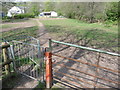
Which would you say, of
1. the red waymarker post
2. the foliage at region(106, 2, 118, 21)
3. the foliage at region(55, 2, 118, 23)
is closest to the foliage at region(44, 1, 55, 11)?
the foliage at region(55, 2, 118, 23)

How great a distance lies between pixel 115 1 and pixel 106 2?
1338mm

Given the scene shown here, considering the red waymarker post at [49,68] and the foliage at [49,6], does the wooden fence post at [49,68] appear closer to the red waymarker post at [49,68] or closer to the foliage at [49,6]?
the red waymarker post at [49,68]

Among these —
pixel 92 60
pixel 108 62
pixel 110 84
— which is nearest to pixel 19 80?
pixel 110 84

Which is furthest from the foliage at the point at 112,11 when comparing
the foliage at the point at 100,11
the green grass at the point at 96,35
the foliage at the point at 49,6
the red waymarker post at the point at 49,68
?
the foliage at the point at 49,6

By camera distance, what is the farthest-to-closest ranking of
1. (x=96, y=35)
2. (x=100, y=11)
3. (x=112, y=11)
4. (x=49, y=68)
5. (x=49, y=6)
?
1. (x=49, y=6)
2. (x=100, y=11)
3. (x=112, y=11)
4. (x=96, y=35)
5. (x=49, y=68)

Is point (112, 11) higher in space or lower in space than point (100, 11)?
lower

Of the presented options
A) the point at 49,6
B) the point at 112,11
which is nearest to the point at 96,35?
the point at 112,11

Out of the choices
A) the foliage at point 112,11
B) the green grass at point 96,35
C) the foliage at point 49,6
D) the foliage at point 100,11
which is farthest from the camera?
the foliage at point 49,6

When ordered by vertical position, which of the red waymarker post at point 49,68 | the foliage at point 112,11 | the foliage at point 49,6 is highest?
the foliage at point 49,6

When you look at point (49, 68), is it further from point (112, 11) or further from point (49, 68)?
point (112, 11)

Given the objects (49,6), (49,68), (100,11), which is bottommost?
(49,68)

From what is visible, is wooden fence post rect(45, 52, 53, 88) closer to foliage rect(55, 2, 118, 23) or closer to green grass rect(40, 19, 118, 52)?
green grass rect(40, 19, 118, 52)

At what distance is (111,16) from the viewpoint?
15391 mm

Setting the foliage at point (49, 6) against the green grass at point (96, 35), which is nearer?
the green grass at point (96, 35)
